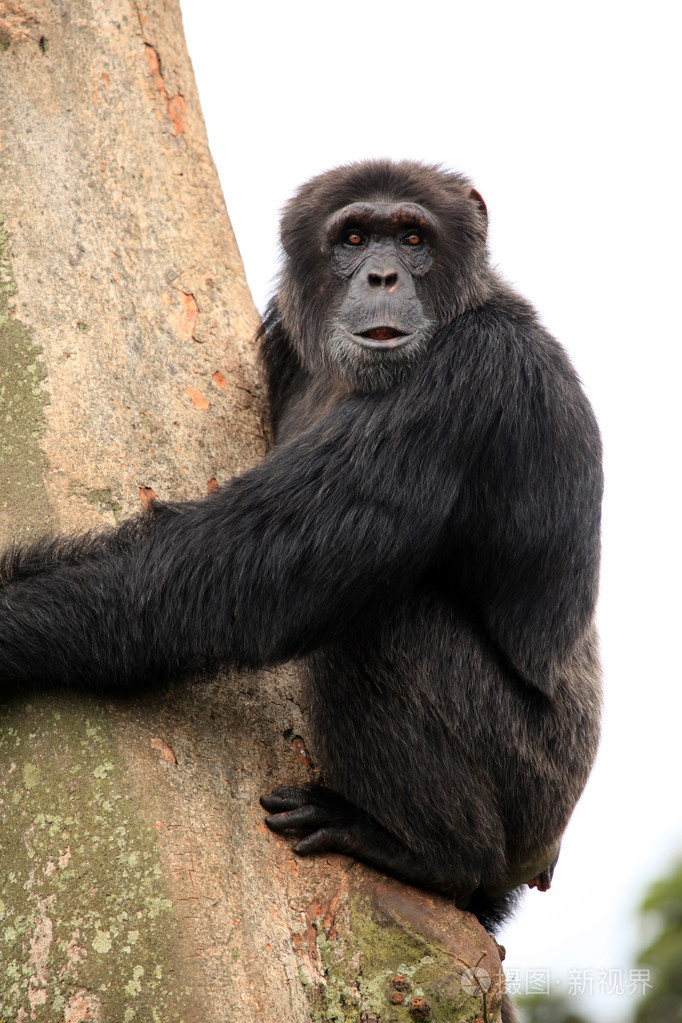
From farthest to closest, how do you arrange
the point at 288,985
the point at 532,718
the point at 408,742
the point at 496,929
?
the point at 496,929 < the point at 532,718 < the point at 408,742 < the point at 288,985

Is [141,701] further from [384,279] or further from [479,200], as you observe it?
[479,200]

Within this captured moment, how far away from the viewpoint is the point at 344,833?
3840 millimetres

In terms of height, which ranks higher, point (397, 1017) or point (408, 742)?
point (408, 742)

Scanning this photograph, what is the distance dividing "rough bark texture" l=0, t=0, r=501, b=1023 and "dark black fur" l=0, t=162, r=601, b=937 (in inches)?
7.2

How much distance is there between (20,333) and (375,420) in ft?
4.86

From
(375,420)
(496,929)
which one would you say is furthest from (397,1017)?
(375,420)

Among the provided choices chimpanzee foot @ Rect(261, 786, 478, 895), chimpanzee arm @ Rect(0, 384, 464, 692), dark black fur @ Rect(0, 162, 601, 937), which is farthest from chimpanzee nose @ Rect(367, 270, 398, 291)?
chimpanzee foot @ Rect(261, 786, 478, 895)

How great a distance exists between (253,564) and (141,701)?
0.65 m

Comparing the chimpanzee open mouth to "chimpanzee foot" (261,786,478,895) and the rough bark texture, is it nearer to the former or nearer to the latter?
the rough bark texture

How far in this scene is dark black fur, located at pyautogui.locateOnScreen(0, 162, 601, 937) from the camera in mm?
3824

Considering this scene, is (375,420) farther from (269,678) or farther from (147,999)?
(147,999)

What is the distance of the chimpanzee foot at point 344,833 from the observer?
378 cm

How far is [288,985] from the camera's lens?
343 centimetres

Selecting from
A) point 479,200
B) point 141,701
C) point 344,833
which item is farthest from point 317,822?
point 479,200
